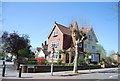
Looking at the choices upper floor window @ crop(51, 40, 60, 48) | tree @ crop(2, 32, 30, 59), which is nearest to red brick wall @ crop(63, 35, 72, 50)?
upper floor window @ crop(51, 40, 60, 48)

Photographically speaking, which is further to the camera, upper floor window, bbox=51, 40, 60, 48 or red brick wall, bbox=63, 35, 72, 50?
upper floor window, bbox=51, 40, 60, 48

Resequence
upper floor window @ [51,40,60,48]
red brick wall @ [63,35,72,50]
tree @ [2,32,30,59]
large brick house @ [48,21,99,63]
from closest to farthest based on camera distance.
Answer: tree @ [2,32,30,59], large brick house @ [48,21,99,63], red brick wall @ [63,35,72,50], upper floor window @ [51,40,60,48]

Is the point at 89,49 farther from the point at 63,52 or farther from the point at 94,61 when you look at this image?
the point at 63,52

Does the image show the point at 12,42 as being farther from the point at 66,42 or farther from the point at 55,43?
the point at 66,42

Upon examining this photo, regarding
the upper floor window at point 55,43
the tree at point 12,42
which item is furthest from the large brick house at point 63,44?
the tree at point 12,42

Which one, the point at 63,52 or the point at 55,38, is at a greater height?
the point at 55,38

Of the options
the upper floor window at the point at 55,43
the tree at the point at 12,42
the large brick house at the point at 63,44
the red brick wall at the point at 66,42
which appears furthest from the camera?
the upper floor window at the point at 55,43

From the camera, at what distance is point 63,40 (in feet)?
118

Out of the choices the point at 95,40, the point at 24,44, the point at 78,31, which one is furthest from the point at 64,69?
the point at 95,40

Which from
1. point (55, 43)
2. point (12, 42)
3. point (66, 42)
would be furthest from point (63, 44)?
point (12, 42)

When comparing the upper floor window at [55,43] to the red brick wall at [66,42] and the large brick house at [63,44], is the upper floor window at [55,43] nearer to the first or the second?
the large brick house at [63,44]

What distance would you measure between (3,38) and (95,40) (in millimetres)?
27281

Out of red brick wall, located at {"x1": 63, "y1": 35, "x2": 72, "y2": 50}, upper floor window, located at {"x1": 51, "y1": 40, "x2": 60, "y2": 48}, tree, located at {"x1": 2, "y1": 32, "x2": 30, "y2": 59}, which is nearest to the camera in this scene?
tree, located at {"x1": 2, "y1": 32, "x2": 30, "y2": 59}

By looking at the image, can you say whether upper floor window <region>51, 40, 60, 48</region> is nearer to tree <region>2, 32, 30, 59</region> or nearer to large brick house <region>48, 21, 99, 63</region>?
large brick house <region>48, 21, 99, 63</region>
